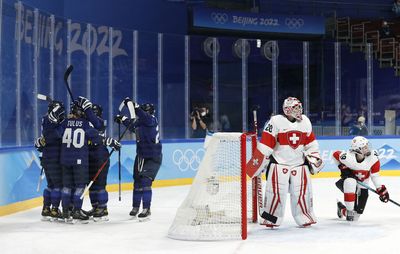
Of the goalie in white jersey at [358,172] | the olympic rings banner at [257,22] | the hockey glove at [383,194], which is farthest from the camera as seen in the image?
the olympic rings banner at [257,22]

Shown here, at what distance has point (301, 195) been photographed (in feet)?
19.5

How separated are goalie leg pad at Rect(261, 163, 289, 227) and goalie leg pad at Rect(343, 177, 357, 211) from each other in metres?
0.68

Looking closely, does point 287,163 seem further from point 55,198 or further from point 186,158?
point 186,158

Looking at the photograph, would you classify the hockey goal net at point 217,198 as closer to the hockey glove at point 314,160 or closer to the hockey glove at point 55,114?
the hockey glove at point 314,160

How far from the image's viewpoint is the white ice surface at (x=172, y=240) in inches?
195

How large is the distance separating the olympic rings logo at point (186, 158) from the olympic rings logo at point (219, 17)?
5.46m

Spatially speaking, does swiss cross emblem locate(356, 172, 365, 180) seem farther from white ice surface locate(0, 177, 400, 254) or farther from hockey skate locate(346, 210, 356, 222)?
white ice surface locate(0, 177, 400, 254)

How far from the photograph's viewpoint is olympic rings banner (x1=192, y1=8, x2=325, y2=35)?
15125 mm

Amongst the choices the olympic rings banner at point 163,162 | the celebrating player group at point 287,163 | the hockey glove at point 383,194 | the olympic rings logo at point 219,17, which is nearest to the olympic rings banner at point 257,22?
the olympic rings logo at point 219,17

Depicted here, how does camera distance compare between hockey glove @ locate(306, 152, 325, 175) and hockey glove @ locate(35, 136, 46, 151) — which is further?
hockey glove @ locate(35, 136, 46, 151)

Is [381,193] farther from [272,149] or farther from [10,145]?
[10,145]

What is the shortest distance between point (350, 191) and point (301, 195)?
0.57 metres

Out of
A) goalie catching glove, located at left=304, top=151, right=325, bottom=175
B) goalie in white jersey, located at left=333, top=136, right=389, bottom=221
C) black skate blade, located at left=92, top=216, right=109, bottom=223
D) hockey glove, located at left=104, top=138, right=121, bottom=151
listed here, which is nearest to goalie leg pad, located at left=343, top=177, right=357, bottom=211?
goalie in white jersey, located at left=333, top=136, right=389, bottom=221

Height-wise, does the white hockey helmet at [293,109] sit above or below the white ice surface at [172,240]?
above
